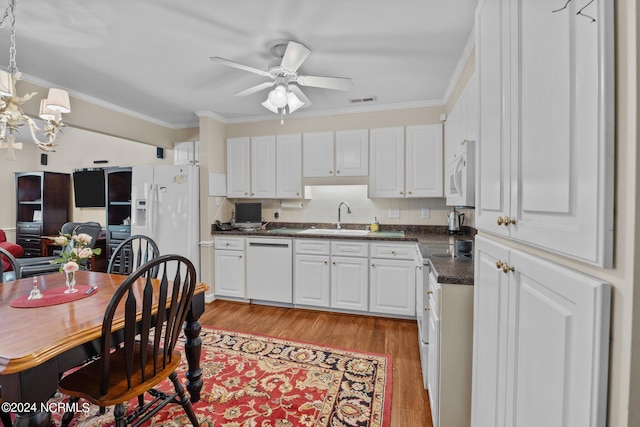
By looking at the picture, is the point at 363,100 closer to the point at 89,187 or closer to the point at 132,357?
the point at 132,357

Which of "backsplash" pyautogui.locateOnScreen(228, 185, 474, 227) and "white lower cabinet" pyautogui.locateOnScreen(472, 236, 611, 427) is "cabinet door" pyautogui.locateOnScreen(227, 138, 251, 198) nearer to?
"backsplash" pyautogui.locateOnScreen(228, 185, 474, 227)

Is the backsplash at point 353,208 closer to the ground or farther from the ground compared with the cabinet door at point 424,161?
closer to the ground

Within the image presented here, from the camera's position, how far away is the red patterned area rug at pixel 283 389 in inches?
64.0

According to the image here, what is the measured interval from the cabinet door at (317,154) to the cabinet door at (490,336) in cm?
260

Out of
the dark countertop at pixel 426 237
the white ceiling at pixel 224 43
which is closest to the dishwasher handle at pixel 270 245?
the dark countertop at pixel 426 237

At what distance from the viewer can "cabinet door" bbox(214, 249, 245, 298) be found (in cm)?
359

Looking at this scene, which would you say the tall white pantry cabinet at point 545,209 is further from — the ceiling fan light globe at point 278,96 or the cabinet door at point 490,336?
the ceiling fan light globe at point 278,96

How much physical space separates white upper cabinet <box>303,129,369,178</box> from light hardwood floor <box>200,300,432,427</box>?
174 cm

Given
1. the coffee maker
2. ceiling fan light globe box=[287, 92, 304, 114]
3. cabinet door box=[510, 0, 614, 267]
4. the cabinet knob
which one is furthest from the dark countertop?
ceiling fan light globe box=[287, 92, 304, 114]

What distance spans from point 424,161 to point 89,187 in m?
5.84

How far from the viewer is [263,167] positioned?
3852 millimetres

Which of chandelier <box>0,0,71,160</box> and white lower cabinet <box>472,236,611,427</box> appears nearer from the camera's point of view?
white lower cabinet <box>472,236,611,427</box>

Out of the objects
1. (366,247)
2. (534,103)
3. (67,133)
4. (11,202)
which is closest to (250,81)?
(366,247)

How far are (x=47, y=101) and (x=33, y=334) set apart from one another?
5.89 feet
